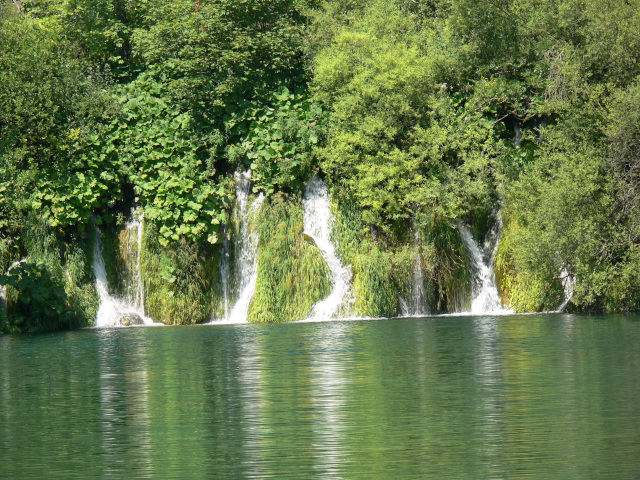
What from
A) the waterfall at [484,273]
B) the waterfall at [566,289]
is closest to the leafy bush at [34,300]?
the waterfall at [484,273]

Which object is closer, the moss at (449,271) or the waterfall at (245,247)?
the moss at (449,271)

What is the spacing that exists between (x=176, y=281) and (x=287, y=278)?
3791mm

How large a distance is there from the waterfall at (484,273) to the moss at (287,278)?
4872 millimetres

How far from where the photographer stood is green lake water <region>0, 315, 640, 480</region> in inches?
375

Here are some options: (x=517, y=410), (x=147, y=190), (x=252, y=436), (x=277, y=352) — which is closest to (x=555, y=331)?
(x=277, y=352)

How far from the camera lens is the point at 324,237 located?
32.5 meters

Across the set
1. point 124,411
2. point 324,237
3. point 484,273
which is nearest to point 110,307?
point 324,237

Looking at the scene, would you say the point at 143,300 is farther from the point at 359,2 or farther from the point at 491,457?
the point at 491,457

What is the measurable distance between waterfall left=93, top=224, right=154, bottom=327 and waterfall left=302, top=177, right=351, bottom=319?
582 centimetres

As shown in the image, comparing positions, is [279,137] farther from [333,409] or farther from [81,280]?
[333,409]

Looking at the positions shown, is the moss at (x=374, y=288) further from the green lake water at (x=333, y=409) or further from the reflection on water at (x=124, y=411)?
the reflection on water at (x=124, y=411)

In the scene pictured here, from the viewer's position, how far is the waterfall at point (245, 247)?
32.1m

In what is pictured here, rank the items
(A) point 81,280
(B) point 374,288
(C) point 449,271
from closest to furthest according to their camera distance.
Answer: (B) point 374,288, (C) point 449,271, (A) point 81,280

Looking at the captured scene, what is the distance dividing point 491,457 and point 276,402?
4.37m
